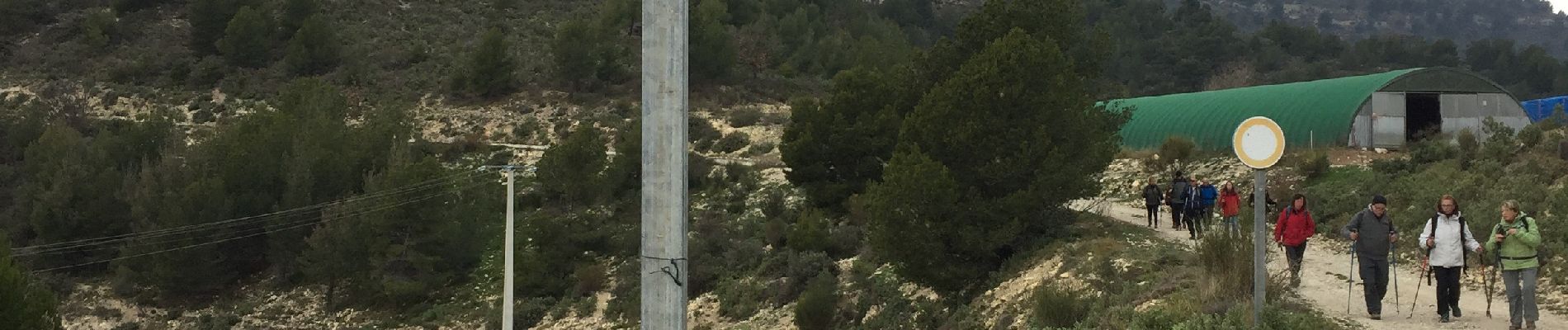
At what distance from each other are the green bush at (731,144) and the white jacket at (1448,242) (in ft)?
142

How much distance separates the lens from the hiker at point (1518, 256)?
11.0 m

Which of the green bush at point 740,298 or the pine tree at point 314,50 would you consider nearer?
the green bush at point 740,298

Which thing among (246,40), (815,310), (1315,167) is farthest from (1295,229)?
(246,40)

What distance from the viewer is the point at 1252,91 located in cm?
4094

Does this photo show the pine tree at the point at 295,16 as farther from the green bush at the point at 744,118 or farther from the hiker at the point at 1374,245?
the hiker at the point at 1374,245

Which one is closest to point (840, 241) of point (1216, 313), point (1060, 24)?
point (1060, 24)

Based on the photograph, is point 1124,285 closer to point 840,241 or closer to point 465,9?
point 840,241

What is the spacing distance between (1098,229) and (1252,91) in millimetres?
20569

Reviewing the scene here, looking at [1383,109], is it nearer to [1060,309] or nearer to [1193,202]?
[1193,202]

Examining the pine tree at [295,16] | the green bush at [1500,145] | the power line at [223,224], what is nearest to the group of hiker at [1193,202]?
the green bush at [1500,145]

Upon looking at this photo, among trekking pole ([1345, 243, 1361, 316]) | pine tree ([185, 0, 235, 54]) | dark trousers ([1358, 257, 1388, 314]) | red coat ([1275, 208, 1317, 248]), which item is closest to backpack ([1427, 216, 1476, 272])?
dark trousers ([1358, 257, 1388, 314])

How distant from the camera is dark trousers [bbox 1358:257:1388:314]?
485 inches

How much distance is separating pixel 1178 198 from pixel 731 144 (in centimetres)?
3176

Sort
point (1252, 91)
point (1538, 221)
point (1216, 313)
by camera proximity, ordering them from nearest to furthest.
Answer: point (1216, 313) → point (1538, 221) → point (1252, 91)
